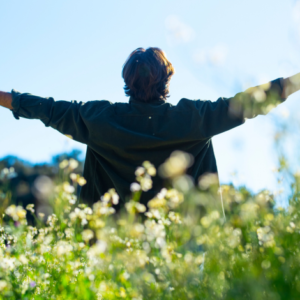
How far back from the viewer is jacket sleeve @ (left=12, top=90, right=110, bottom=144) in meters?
2.47

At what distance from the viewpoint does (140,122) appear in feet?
8.01

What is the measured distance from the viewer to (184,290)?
131cm

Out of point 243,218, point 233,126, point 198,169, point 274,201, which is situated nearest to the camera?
point 243,218

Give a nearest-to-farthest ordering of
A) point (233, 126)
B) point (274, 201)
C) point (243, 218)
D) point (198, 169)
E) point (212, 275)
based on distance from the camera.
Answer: point (212, 275), point (243, 218), point (274, 201), point (233, 126), point (198, 169)

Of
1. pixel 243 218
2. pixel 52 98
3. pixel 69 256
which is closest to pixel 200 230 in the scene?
pixel 243 218

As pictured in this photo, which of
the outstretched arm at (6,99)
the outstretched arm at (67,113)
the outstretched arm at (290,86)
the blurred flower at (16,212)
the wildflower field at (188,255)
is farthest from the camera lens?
the outstretched arm at (6,99)

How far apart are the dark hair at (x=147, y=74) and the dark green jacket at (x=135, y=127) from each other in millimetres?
67

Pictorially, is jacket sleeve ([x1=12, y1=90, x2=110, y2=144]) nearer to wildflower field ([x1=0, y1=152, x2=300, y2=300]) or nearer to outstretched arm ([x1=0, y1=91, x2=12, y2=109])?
outstretched arm ([x1=0, y1=91, x2=12, y2=109])

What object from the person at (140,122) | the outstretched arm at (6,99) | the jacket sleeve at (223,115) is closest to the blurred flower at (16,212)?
the person at (140,122)

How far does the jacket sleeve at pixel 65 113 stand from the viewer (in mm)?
2467

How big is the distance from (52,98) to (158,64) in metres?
0.80

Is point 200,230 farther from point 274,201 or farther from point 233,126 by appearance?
point 233,126

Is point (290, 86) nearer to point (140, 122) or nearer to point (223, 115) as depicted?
point (223, 115)

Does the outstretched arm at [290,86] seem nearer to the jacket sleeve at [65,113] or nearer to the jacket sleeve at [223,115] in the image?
the jacket sleeve at [223,115]
